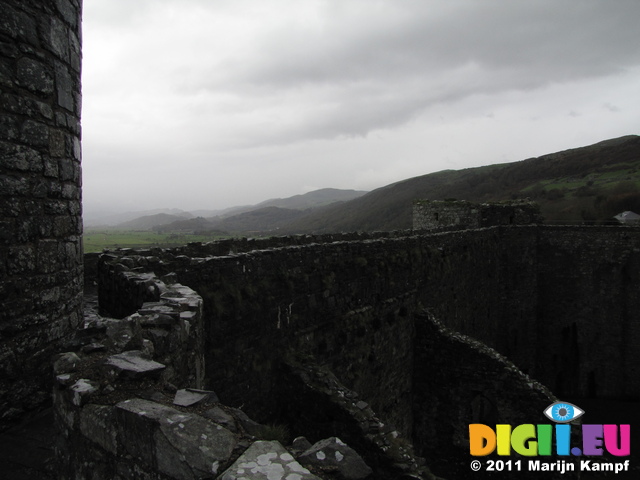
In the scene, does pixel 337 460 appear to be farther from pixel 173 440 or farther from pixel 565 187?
pixel 565 187

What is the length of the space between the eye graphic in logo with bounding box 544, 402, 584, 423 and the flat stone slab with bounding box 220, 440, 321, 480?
364 inches

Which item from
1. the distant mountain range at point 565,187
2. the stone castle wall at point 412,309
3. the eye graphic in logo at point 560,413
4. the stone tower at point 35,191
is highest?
the distant mountain range at point 565,187

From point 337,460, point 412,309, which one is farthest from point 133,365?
point 412,309

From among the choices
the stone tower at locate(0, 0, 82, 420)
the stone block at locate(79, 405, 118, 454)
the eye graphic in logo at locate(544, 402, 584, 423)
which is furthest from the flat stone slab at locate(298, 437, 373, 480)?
the eye graphic in logo at locate(544, 402, 584, 423)

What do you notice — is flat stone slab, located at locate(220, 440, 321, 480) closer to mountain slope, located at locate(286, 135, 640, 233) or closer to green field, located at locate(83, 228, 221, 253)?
green field, located at locate(83, 228, 221, 253)

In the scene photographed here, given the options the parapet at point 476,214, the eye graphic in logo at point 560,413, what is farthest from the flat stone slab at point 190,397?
the parapet at point 476,214

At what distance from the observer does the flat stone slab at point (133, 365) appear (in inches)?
126

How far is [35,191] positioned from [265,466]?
11.2 feet

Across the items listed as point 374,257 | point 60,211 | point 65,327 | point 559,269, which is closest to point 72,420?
point 65,327

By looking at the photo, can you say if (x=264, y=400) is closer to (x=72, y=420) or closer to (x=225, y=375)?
(x=225, y=375)

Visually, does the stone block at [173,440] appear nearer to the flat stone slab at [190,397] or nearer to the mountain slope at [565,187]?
the flat stone slab at [190,397]

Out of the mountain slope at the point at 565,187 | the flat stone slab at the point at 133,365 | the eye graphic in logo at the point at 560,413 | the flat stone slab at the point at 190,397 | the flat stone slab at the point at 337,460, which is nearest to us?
the flat stone slab at the point at 337,460

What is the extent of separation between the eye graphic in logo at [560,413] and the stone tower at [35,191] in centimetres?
961

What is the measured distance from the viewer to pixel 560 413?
10266mm
